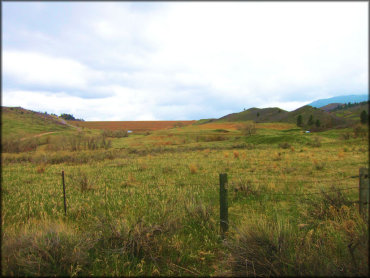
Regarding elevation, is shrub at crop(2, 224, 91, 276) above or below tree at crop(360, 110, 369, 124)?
below

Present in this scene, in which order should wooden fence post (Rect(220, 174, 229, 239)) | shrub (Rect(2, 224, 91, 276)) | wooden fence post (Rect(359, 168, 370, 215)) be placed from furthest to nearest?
wooden fence post (Rect(220, 174, 229, 239)), wooden fence post (Rect(359, 168, 370, 215)), shrub (Rect(2, 224, 91, 276))

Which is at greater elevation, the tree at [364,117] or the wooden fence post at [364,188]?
the tree at [364,117]

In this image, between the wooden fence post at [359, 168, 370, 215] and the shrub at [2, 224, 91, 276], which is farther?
the wooden fence post at [359, 168, 370, 215]

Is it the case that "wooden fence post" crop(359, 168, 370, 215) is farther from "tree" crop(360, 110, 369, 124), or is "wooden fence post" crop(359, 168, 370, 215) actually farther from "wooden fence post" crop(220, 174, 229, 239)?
"tree" crop(360, 110, 369, 124)

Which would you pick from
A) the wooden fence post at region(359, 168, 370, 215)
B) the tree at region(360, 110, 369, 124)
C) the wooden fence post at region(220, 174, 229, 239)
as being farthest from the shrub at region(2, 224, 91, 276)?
the wooden fence post at region(359, 168, 370, 215)

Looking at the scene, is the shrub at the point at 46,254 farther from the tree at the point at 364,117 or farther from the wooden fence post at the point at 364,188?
the wooden fence post at the point at 364,188

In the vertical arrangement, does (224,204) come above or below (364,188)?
below

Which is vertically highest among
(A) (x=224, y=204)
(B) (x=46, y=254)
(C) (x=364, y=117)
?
(C) (x=364, y=117)

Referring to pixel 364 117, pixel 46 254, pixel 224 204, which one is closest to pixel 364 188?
pixel 224 204

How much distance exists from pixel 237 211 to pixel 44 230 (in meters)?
4.72

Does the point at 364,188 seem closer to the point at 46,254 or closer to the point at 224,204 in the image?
the point at 224,204

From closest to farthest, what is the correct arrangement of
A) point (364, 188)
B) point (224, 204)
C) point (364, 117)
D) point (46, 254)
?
point (364, 117)
point (46, 254)
point (364, 188)
point (224, 204)

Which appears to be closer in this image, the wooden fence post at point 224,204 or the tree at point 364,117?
the tree at point 364,117

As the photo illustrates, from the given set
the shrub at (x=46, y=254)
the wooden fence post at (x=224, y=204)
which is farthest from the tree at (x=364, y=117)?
the shrub at (x=46, y=254)
